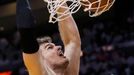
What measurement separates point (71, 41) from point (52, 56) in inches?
7.5

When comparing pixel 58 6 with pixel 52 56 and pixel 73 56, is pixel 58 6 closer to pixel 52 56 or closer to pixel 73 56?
pixel 52 56

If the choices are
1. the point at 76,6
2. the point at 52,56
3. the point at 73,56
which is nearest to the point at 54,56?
the point at 52,56

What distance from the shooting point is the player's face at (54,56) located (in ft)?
7.04

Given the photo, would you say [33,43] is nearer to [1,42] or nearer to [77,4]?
[77,4]

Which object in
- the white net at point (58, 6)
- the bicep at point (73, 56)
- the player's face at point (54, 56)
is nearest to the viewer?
the white net at point (58, 6)

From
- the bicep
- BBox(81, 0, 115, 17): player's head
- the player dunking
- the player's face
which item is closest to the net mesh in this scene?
BBox(81, 0, 115, 17): player's head

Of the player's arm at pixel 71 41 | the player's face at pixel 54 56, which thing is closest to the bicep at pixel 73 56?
the player's arm at pixel 71 41

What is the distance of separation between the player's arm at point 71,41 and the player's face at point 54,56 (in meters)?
0.12

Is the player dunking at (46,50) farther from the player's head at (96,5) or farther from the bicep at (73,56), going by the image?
the player's head at (96,5)

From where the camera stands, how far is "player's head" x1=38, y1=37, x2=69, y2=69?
2146mm

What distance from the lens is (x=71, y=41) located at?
2.35m

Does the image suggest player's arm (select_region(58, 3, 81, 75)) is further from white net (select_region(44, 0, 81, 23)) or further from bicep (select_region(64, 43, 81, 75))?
white net (select_region(44, 0, 81, 23))

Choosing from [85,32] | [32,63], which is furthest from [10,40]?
[32,63]

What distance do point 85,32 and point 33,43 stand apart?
217 inches
